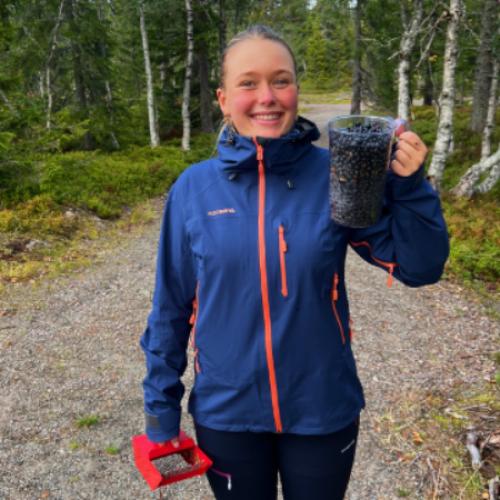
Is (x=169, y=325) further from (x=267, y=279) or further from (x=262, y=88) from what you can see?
(x=262, y=88)

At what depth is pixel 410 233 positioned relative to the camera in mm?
1603

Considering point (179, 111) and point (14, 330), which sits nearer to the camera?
point (14, 330)

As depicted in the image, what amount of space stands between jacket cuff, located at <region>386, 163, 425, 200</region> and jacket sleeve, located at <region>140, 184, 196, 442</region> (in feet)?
2.75

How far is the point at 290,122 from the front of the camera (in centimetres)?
185

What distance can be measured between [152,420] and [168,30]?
17944 mm

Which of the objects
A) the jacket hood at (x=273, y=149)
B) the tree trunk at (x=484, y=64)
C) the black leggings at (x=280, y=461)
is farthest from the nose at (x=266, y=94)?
the tree trunk at (x=484, y=64)

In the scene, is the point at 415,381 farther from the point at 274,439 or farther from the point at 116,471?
the point at 274,439

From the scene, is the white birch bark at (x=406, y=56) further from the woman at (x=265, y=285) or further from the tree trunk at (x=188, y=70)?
the woman at (x=265, y=285)

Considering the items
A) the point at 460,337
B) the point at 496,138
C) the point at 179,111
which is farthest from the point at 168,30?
the point at 460,337

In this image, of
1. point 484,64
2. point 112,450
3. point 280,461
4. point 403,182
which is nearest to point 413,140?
point 403,182

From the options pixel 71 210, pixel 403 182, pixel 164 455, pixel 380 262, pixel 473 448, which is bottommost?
pixel 473 448

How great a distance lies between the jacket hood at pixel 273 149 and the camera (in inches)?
70.8

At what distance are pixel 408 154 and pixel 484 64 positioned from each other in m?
16.0

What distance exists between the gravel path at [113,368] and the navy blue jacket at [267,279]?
232 cm
